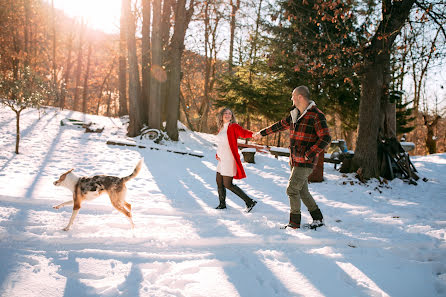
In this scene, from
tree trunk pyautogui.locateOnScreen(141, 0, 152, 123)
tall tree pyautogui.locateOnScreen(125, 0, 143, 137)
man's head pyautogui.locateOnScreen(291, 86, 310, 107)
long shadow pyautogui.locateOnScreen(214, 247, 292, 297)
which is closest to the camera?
long shadow pyautogui.locateOnScreen(214, 247, 292, 297)

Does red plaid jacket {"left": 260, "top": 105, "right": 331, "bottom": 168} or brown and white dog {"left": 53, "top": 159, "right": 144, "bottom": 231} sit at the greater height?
red plaid jacket {"left": 260, "top": 105, "right": 331, "bottom": 168}

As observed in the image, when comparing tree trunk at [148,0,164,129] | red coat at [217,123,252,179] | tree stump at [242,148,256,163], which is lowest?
tree stump at [242,148,256,163]

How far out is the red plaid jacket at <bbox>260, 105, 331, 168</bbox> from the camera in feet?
12.2

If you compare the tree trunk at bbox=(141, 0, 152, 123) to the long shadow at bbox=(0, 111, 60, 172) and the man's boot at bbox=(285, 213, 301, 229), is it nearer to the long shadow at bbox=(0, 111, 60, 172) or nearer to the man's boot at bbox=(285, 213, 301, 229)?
the long shadow at bbox=(0, 111, 60, 172)

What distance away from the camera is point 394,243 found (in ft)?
12.2

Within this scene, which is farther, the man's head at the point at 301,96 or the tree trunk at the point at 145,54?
the tree trunk at the point at 145,54

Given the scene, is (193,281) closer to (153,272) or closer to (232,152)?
(153,272)

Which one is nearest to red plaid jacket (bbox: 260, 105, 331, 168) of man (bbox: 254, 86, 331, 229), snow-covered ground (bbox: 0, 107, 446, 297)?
man (bbox: 254, 86, 331, 229)

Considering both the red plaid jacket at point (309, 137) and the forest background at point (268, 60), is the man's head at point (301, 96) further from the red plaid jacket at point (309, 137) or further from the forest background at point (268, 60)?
the forest background at point (268, 60)

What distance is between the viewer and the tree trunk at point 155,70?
41.4 ft

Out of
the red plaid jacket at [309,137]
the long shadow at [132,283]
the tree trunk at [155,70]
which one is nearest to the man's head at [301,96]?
the red plaid jacket at [309,137]

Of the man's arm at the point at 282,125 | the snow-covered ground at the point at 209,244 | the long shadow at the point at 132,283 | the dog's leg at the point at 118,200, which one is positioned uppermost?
the man's arm at the point at 282,125

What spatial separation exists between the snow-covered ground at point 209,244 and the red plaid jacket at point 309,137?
3.79 ft

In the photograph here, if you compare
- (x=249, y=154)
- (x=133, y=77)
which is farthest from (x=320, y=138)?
(x=133, y=77)
